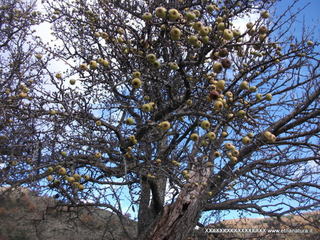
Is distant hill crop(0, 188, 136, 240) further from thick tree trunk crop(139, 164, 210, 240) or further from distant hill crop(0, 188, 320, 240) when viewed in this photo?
thick tree trunk crop(139, 164, 210, 240)

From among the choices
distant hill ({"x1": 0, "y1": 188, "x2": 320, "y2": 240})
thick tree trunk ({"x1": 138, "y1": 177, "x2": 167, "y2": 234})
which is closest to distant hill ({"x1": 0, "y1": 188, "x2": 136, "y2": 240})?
distant hill ({"x1": 0, "y1": 188, "x2": 320, "y2": 240})

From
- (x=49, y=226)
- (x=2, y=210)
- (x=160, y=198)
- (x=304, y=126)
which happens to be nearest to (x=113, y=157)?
(x=160, y=198)

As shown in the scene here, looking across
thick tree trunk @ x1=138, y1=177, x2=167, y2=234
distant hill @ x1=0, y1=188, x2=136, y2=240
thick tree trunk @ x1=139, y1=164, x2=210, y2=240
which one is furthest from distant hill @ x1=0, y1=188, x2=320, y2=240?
thick tree trunk @ x1=139, y1=164, x2=210, y2=240

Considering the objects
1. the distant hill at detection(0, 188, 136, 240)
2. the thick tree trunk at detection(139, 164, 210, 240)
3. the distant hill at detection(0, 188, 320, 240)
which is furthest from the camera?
the distant hill at detection(0, 188, 136, 240)

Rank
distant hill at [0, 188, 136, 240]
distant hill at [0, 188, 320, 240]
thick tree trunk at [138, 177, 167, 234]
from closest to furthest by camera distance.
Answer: thick tree trunk at [138, 177, 167, 234] → distant hill at [0, 188, 320, 240] → distant hill at [0, 188, 136, 240]

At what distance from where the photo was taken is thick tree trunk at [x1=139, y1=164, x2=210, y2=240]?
4551 millimetres

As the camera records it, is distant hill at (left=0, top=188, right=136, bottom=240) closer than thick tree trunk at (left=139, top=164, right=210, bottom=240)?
No

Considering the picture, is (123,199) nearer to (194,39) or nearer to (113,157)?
(113,157)

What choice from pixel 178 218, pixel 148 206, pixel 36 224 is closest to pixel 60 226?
pixel 36 224

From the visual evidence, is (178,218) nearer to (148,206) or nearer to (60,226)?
(148,206)

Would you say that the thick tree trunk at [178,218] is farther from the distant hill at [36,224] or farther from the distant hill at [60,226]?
the distant hill at [36,224]

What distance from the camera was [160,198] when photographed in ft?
20.2

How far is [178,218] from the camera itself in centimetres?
465

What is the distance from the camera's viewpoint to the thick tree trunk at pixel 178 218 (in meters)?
4.55
